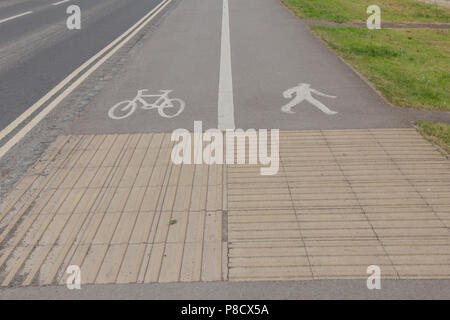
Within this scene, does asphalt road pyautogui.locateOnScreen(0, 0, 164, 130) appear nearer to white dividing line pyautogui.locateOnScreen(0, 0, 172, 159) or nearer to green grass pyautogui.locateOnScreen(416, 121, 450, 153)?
white dividing line pyautogui.locateOnScreen(0, 0, 172, 159)

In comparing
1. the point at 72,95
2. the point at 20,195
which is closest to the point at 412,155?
the point at 20,195

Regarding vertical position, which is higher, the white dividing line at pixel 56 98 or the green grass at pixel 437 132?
the white dividing line at pixel 56 98

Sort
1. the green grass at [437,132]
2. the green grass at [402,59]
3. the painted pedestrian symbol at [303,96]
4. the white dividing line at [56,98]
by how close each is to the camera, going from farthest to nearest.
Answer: the green grass at [402,59], the painted pedestrian symbol at [303,96], the white dividing line at [56,98], the green grass at [437,132]

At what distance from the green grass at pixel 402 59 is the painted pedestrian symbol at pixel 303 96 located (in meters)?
1.43

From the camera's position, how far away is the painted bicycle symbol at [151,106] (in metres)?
7.91

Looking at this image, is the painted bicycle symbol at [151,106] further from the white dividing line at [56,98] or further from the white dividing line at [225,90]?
the white dividing line at [56,98]

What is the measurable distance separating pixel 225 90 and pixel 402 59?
6070 mm

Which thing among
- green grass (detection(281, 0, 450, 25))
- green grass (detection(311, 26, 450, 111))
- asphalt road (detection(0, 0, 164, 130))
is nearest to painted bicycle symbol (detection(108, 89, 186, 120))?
asphalt road (detection(0, 0, 164, 130))

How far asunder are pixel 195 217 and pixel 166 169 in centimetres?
129

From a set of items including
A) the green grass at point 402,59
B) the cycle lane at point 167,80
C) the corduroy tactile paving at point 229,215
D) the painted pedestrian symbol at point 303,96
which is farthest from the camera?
the green grass at point 402,59

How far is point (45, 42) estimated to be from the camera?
545 inches

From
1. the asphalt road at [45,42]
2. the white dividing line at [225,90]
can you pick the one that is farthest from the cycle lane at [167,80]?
the asphalt road at [45,42]

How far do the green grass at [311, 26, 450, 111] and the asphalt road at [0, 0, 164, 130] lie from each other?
24.0 feet

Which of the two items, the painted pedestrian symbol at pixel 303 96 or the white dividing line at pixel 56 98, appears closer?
the white dividing line at pixel 56 98
